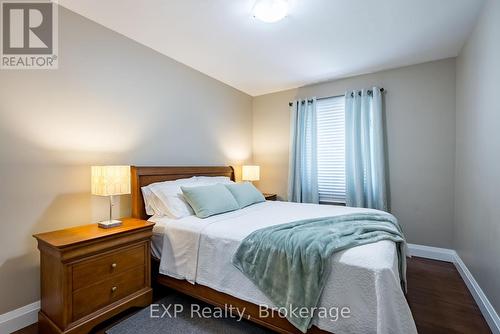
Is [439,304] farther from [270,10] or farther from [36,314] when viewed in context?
[36,314]

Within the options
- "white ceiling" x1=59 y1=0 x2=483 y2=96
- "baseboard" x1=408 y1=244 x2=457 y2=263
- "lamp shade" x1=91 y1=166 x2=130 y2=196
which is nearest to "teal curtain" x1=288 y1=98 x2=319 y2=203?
"white ceiling" x1=59 y1=0 x2=483 y2=96

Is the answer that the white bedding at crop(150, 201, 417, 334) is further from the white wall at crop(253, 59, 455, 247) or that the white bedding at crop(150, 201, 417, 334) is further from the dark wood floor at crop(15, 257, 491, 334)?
the white wall at crop(253, 59, 455, 247)

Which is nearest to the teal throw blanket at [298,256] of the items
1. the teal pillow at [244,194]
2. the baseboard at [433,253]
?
the teal pillow at [244,194]

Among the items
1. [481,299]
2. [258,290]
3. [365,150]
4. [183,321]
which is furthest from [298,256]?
[365,150]

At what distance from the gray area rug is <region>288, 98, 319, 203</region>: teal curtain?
91.3 inches

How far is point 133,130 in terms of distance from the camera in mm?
2588

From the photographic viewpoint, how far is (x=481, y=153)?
81.9 inches

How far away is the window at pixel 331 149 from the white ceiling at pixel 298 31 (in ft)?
1.94

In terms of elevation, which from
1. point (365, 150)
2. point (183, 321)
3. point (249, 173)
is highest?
point (365, 150)

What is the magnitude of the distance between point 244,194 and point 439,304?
206 centimetres

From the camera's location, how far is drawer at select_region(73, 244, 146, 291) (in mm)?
1638

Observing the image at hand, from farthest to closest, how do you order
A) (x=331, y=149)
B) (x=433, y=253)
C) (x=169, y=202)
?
(x=331, y=149) → (x=433, y=253) → (x=169, y=202)

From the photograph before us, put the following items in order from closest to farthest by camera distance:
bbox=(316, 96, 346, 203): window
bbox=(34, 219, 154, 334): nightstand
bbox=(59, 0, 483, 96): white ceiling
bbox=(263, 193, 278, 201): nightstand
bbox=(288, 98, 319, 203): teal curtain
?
bbox=(34, 219, 154, 334): nightstand
bbox=(59, 0, 483, 96): white ceiling
bbox=(316, 96, 346, 203): window
bbox=(288, 98, 319, 203): teal curtain
bbox=(263, 193, 278, 201): nightstand

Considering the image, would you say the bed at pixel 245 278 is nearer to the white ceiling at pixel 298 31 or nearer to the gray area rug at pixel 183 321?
the gray area rug at pixel 183 321
